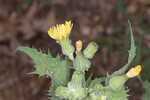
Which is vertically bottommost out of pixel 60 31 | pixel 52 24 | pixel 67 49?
pixel 67 49

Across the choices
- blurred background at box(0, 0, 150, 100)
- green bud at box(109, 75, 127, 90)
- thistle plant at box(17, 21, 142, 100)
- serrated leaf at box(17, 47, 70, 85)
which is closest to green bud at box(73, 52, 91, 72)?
thistle plant at box(17, 21, 142, 100)

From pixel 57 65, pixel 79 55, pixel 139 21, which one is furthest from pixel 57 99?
pixel 139 21

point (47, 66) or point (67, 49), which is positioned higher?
point (67, 49)

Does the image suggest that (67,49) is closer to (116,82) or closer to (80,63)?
(80,63)

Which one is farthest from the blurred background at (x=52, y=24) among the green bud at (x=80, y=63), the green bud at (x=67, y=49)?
the green bud at (x=80, y=63)

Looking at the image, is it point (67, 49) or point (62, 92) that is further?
point (67, 49)

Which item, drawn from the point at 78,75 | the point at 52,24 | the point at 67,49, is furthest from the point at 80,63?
the point at 52,24
